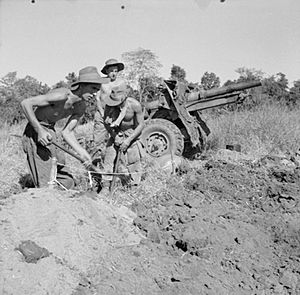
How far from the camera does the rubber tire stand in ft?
29.7

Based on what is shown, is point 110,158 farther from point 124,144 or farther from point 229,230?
point 229,230

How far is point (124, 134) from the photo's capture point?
630cm

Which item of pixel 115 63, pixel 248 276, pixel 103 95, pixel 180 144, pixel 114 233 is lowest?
pixel 248 276

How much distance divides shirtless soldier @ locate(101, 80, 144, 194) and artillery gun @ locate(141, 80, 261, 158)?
8.28 feet

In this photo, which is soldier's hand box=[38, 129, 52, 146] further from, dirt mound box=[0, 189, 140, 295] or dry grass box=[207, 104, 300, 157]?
dry grass box=[207, 104, 300, 157]

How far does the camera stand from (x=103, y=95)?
759 cm

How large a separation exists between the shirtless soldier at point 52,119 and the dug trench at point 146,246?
0.91m

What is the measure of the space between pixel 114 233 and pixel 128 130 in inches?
96.1

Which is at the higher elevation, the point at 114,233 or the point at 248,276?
the point at 114,233

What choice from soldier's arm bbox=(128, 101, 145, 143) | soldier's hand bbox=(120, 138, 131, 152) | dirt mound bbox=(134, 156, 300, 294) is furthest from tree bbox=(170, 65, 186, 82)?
soldier's hand bbox=(120, 138, 131, 152)

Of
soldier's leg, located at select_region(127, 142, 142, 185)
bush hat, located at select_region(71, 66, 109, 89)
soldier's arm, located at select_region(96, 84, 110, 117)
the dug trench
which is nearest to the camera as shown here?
the dug trench

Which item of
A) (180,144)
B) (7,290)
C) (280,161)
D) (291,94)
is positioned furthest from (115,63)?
(291,94)

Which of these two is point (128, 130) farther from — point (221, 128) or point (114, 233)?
point (221, 128)

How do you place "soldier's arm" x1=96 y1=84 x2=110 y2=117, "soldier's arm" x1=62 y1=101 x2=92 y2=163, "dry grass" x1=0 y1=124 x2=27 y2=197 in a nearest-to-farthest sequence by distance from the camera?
"soldier's arm" x1=62 y1=101 x2=92 y2=163
"dry grass" x1=0 y1=124 x2=27 y2=197
"soldier's arm" x1=96 y1=84 x2=110 y2=117
